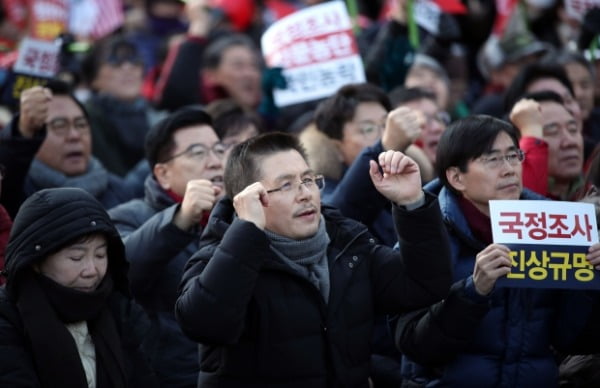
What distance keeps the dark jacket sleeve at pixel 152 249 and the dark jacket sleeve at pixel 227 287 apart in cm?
90

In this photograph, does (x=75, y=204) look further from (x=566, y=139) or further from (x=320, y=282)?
(x=566, y=139)

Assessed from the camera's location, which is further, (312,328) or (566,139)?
(566,139)

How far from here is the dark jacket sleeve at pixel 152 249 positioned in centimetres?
529

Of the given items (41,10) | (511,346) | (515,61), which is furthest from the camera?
(41,10)

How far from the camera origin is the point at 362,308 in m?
4.70

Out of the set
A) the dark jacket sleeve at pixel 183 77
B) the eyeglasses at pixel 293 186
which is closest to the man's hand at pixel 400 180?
the eyeglasses at pixel 293 186

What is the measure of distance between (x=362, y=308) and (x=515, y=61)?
5.38 metres

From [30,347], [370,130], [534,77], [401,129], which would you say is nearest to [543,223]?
[401,129]

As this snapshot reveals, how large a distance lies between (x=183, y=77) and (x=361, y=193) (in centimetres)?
353

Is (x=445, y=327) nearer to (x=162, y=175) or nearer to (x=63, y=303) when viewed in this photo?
(x=63, y=303)

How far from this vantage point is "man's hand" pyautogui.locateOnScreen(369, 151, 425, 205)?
4590 millimetres

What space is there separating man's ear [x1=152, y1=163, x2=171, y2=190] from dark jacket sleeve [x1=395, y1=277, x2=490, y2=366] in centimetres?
185

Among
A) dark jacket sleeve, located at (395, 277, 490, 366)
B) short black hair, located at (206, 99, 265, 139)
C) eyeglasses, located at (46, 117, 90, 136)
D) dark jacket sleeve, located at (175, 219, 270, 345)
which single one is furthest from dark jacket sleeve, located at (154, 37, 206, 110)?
dark jacket sleeve, located at (175, 219, 270, 345)

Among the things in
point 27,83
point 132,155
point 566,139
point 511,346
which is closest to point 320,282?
point 511,346
